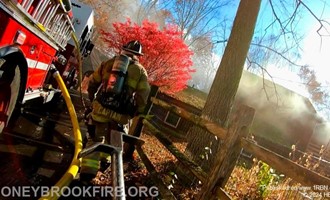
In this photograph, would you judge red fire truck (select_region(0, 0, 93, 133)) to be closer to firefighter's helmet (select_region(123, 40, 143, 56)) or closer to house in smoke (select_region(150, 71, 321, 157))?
firefighter's helmet (select_region(123, 40, 143, 56))

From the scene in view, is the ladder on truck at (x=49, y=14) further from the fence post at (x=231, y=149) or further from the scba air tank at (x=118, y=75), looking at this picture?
the fence post at (x=231, y=149)

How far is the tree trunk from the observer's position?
5812mm

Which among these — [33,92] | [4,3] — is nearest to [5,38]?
[4,3]

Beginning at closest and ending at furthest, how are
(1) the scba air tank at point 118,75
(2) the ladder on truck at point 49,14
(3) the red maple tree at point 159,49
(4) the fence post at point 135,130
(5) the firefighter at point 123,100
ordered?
(2) the ladder on truck at point 49,14
(1) the scba air tank at point 118,75
(5) the firefighter at point 123,100
(4) the fence post at point 135,130
(3) the red maple tree at point 159,49

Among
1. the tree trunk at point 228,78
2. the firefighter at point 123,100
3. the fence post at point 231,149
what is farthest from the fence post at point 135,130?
the fence post at point 231,149

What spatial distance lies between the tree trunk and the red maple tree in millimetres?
8456

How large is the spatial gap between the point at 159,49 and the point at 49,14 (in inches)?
426

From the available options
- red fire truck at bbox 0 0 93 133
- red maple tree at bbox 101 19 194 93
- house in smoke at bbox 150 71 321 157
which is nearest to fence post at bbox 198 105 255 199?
red fire truck at bbox 0 0 93 133

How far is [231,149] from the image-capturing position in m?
2.94

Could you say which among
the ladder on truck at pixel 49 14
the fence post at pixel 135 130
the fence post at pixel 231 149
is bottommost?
the fence post at pixel 135 130

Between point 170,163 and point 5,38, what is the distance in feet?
12.1

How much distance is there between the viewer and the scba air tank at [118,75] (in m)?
3.96

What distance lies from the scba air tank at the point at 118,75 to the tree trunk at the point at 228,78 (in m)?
2.40

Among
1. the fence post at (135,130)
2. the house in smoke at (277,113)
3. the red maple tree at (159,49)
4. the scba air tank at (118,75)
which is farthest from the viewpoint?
the house in smoke at (277,113)
